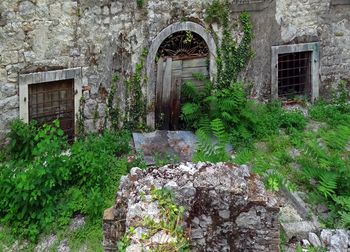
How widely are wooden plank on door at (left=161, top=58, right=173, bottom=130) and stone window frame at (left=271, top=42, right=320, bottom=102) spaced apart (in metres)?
2.33

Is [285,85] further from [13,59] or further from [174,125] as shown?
[13,59]

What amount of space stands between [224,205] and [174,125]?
17.5 feet

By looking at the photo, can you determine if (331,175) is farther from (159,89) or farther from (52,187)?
(52,187)

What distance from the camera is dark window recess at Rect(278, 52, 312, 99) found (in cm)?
1074

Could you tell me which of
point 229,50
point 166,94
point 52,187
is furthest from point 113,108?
point 229,50

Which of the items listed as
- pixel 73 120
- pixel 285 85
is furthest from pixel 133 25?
pixel 285 85

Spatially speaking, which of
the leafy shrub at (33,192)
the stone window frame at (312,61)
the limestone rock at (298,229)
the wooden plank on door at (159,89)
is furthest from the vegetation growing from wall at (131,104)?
the limestone rock at (298,229)

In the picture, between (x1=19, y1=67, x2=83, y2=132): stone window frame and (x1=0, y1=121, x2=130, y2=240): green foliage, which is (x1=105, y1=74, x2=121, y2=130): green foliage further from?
(x1=0, y1=121, x2=130, y2=240): green foliage

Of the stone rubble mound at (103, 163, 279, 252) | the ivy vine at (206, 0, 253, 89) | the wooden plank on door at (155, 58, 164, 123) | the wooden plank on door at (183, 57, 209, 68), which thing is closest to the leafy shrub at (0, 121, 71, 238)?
the stone rubble mound at (103, 163, 279, 252)

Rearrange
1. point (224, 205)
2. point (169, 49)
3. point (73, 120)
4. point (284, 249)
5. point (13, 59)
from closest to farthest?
point (224, 205)
point (284, 249)
point (13, 59)
point (73, 120)
point (169, 49)

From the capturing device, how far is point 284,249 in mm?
Result: 6059

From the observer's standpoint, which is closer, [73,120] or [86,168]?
→ [86,168]

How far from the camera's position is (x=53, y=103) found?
28.4 ft

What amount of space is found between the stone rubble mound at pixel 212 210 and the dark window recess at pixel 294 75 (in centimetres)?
662
